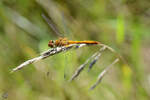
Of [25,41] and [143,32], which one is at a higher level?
[25,41]

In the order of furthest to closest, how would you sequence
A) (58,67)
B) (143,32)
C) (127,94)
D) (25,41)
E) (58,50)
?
1. (143,32)
2. (25,41)
3. (58,67)
4. (127,94)
5. (58,50)

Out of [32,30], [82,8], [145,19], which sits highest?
[32,30]

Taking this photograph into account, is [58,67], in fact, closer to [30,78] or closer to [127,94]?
[30,78]

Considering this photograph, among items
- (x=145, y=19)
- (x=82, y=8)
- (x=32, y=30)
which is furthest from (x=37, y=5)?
(x=145, y=19)

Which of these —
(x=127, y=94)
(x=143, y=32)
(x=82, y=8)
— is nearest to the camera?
(x=127, y=94)

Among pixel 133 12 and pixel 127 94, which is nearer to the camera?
pixel 127 94

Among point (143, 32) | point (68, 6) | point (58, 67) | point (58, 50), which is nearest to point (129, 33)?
point (143, 32)
